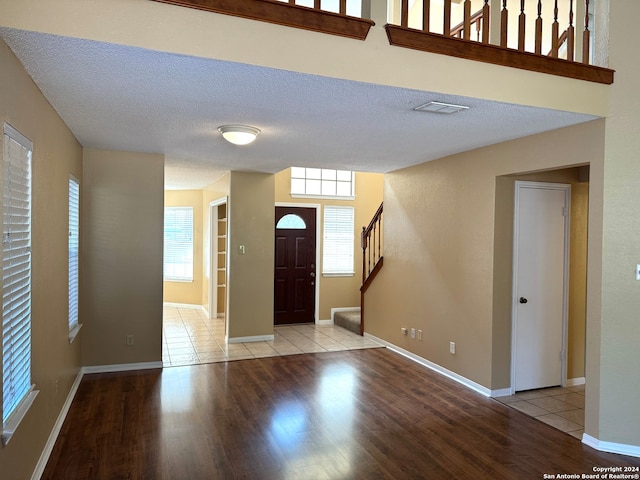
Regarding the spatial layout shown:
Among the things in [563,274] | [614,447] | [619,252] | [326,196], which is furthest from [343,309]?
[619,252]

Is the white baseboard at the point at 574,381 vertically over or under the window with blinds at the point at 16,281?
under

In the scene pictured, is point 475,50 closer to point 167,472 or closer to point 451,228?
point 451,228

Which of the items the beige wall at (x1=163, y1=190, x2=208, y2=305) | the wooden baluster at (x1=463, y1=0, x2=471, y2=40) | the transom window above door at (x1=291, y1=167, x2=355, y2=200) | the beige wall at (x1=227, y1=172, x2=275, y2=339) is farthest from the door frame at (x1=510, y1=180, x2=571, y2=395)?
the beige wall at (x1=163, y1=190, x2=208, y2=305)

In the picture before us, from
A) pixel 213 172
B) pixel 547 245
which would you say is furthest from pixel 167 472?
pixel 213 172

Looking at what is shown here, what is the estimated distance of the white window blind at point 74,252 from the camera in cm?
416

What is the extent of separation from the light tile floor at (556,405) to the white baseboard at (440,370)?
0.18 m

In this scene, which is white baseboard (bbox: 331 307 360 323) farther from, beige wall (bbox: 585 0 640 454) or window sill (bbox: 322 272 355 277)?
beige wall (bbox: 585 0 640 454)

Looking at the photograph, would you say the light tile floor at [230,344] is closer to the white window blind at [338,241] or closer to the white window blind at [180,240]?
the white window blind at [338,241]

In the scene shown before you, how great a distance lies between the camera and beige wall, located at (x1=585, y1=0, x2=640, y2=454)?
3203 millimetres

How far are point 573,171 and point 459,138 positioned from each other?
1.41 meters

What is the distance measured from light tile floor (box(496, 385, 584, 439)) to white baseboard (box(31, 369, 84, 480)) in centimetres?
375

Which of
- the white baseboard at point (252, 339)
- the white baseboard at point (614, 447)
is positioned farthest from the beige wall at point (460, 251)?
the white baseboard at point (252, 339)

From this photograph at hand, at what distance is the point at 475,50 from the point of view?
2.88m

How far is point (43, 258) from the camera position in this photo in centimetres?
296
